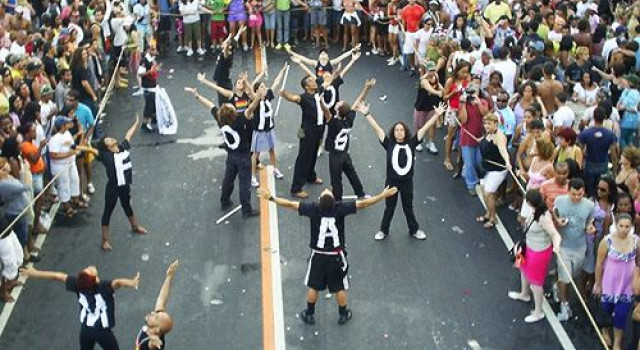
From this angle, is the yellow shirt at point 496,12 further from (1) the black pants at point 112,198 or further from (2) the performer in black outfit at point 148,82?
(1) the black pants at point 112,198

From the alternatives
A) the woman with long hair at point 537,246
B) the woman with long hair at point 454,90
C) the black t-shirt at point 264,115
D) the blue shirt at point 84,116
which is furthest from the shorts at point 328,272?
the blue shirt at point 84,116

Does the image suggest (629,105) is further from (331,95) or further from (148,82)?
(148,82)

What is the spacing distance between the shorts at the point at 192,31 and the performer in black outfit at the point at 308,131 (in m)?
7.10

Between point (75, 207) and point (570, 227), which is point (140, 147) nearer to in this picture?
point (75, 207)

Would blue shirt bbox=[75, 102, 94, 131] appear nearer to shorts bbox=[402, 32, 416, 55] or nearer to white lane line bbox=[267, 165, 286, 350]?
white lane line bbox=[267, 165, 286, 350]

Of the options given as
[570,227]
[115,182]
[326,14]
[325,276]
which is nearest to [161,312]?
[325,276]

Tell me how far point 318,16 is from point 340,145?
27.3 feet

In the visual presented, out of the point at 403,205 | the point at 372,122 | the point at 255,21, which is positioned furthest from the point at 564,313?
the point at 255,21

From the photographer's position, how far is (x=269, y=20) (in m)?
22.0

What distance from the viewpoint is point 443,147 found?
55.5 ft

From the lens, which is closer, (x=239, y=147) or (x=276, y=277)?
(x=276, y=277)

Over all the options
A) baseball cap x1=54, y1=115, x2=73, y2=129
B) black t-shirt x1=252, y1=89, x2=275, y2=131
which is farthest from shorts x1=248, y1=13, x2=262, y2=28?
baseball cap x1=54, y1=115, x2=73, y2=129

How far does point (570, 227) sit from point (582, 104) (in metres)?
4.00

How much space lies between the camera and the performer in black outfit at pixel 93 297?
999 cm
